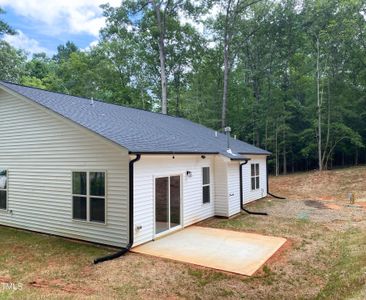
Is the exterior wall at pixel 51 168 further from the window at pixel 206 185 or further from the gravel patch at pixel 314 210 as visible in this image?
the gravel patch at pixel 314 210

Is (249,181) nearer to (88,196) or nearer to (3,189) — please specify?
(88,196)

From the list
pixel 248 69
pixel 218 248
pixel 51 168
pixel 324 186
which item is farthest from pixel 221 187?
pixel 248 69

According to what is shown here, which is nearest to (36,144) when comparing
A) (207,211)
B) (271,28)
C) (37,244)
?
(37,244)

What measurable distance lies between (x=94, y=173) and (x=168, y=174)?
2027 millimetres

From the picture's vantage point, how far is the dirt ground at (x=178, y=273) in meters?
4.87

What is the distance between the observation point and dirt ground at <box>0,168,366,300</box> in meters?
4.87

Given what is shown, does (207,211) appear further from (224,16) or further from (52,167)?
(224,16)

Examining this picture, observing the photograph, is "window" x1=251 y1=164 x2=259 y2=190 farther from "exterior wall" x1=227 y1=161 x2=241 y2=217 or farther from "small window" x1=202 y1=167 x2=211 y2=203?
"small window" x1=202 y1=167 x2=211 y2=203

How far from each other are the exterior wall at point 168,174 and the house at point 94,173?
3 centimetres

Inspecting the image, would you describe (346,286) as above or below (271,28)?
below

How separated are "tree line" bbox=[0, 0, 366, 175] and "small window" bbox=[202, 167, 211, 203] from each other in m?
13.4

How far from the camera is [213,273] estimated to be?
5.74 metres

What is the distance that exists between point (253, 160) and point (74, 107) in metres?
8.68

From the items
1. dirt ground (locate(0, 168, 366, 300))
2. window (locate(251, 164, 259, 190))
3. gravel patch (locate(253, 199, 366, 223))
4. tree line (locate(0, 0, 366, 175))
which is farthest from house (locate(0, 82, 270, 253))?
tree line (locate(0, 0, 366, 175))
